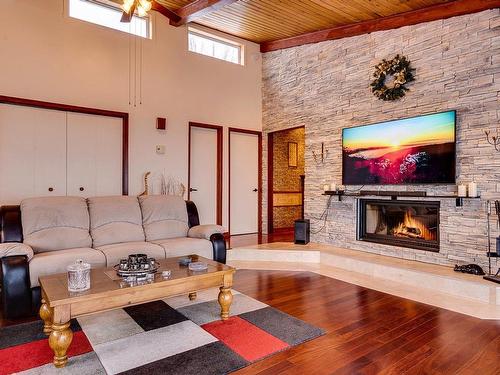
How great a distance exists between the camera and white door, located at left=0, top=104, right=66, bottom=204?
436 cm

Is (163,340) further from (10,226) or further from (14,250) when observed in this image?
(10,226)

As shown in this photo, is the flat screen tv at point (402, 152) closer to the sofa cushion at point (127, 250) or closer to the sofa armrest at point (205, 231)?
the sofa armrest at point (205, 231)

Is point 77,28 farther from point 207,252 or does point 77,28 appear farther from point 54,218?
point 207,252

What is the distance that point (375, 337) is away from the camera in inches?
99.5

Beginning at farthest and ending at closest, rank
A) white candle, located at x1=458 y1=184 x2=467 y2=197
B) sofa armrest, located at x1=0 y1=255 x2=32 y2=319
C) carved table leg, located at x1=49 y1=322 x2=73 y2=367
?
white candle, located at x1=458 y1=184 x2=467 y2=197 < sofa armrest, located at x1=0 y1=255 x2=32 y2=319 < carved table leg, located at x1=49 y1=322 x2=73 y2=367

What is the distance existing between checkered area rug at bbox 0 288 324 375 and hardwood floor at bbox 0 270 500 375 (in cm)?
17

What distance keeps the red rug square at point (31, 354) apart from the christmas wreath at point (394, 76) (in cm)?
437

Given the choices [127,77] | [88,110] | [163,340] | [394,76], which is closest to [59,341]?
[163,340]

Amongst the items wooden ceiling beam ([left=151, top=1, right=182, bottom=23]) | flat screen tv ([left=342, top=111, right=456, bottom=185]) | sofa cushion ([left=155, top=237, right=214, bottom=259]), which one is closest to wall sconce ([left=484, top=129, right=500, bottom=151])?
flat screen tv ([left=342, top=111, right=456, bottom=185])

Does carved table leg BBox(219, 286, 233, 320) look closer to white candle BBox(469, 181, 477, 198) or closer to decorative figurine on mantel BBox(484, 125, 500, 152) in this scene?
white candle BBox(469, 181, 477, 198)

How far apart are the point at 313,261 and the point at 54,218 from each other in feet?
11.0

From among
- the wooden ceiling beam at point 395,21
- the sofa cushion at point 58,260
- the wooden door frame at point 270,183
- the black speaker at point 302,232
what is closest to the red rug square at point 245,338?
the sofa cushion at point 58,260

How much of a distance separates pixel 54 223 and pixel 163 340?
1926 millimetres

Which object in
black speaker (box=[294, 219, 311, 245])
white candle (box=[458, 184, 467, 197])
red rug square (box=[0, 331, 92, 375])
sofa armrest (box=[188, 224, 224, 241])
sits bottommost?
red rug square (box=[0, 331, 92, 375])
